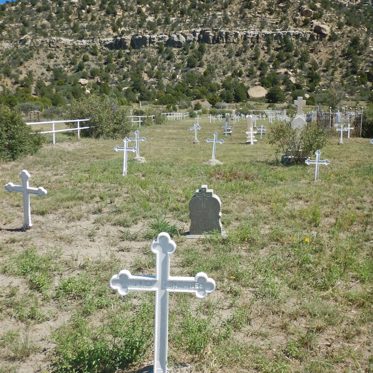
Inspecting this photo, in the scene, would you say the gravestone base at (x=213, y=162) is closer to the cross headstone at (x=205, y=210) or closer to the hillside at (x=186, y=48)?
the cross headstone at (x=205, y=210)

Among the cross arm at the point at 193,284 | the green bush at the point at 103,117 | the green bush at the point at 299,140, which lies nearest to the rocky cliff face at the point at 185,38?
the green bush at the point at 103,117

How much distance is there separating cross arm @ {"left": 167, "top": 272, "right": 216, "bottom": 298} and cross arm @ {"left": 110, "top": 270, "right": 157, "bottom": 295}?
0.46ft

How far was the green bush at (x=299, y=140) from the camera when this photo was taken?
50.2 ft

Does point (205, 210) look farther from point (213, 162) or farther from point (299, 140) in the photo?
point (299, 140)

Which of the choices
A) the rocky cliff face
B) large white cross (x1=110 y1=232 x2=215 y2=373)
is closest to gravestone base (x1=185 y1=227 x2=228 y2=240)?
large white cross (x1=110 y1=232 x2=215 y2=373)

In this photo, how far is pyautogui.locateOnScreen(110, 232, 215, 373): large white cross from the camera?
362cm

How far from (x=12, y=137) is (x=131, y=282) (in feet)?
46.2

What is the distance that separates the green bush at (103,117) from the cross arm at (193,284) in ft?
74.0

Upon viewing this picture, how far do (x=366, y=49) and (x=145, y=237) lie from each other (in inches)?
2832

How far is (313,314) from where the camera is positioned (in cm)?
511

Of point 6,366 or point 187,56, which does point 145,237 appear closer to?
point 6,366

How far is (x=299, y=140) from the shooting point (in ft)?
51.5

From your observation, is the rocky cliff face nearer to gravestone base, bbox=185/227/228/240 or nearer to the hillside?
the hillside

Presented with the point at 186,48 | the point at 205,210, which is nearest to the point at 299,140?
the point at 205,210
